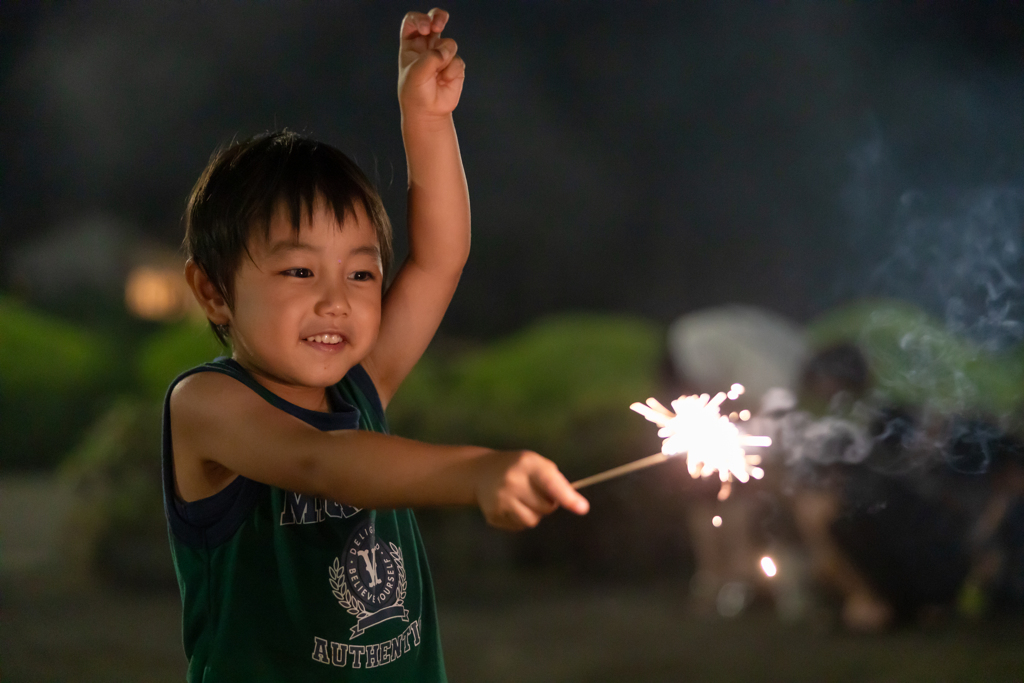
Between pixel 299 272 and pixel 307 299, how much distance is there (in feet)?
0.08

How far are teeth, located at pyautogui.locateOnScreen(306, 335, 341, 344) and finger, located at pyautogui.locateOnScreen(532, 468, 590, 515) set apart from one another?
27 centimetres

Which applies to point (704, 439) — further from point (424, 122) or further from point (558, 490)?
point (424, 122)

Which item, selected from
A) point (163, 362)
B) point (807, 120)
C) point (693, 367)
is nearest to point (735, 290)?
point (693, 367)

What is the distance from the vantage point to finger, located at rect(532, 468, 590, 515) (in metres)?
0.48

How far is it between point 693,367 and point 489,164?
1.01 meters

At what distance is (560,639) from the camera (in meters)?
2.29

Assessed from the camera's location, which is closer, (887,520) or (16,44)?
(887,520)

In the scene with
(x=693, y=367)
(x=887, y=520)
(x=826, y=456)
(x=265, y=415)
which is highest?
(x=693, y=367)

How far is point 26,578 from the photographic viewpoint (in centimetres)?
263

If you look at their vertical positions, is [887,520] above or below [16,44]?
below

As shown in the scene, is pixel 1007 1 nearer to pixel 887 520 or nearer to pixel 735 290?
pixel 735 290

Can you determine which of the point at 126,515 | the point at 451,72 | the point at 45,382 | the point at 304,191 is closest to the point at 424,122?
the point at 451,72

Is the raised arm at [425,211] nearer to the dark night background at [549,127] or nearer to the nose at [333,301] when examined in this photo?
the nose at [333,301]

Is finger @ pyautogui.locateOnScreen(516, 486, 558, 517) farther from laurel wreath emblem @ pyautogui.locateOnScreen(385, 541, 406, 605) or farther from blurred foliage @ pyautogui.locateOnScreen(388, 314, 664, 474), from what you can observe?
blurred foliage @ pyautogui.locateOnScreen(388, 314, 664, 474)
